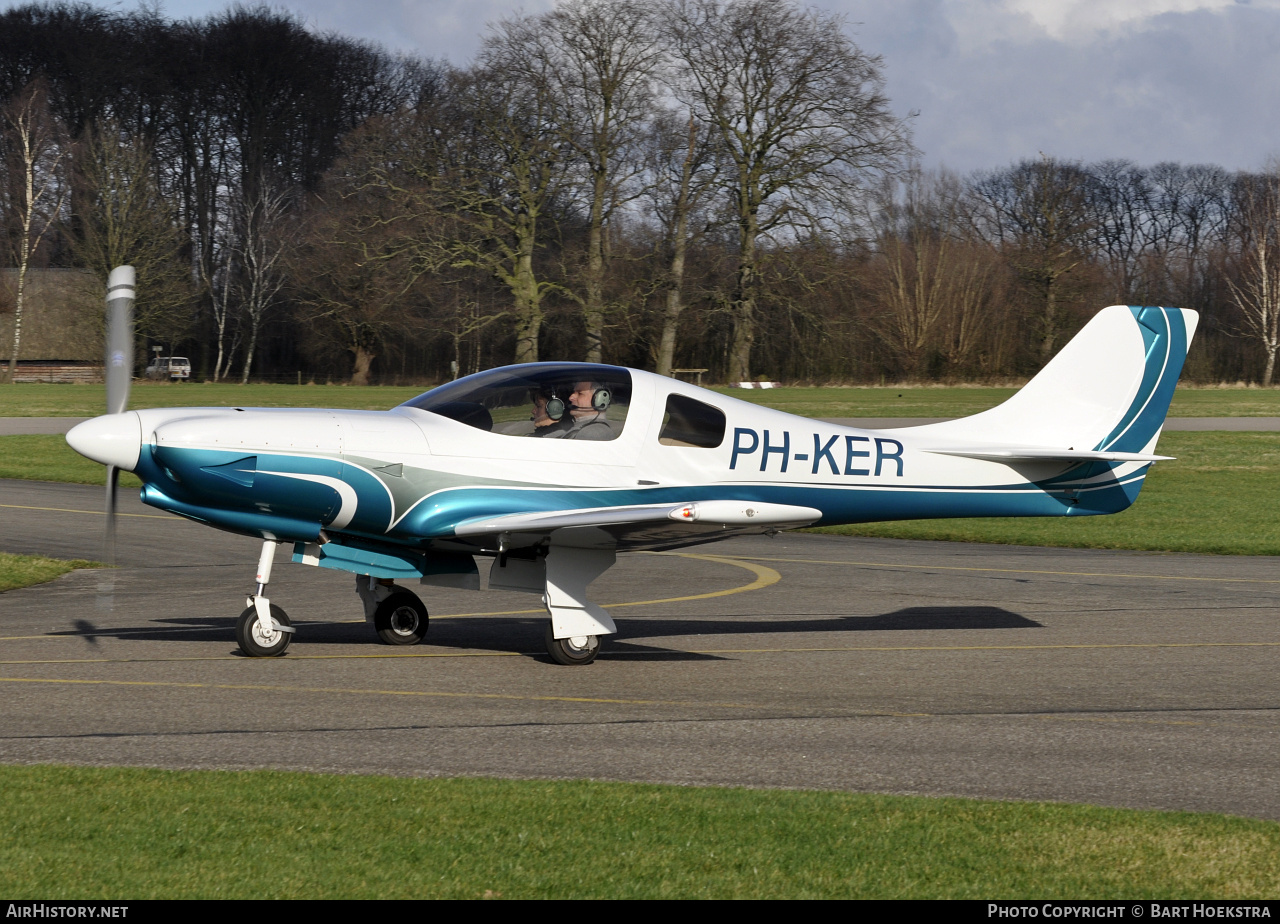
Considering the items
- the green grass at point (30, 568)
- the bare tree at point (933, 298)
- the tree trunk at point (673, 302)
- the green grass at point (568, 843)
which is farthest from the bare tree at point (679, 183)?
the green grass at point (568, 843)

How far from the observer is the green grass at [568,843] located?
465 cm

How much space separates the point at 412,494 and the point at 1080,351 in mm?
6231

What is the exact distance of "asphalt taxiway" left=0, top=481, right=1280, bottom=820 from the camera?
655cm

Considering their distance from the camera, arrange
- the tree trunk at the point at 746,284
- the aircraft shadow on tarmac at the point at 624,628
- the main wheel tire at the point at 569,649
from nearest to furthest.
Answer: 1. the main wheel tire at the point at 569,649
2. the aircraft shadow on tarmac at the point at 624,628
3. the tree trunk at the point at 746,284

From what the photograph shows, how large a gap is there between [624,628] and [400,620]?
6.88ft

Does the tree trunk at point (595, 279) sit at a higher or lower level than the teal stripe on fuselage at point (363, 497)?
higher

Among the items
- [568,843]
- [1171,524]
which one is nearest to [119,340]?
[568,843]

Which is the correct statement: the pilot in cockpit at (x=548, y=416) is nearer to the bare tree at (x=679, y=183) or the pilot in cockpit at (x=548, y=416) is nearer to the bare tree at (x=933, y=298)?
the bare tree at (x=679, y=183)

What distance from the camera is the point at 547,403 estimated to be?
9609mm

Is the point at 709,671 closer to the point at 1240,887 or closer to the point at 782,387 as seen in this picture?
the point at 1240,887

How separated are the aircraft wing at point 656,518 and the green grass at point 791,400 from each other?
104 ft

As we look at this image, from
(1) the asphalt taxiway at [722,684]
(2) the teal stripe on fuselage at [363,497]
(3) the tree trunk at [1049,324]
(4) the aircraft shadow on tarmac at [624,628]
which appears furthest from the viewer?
(3) the tree trunk at [1049,324]

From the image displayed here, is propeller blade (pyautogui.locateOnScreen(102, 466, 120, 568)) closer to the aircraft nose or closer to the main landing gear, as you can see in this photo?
the aircraft nose

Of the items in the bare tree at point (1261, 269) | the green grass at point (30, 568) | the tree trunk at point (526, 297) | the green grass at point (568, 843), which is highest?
the bare tree at point (1261, 269)
